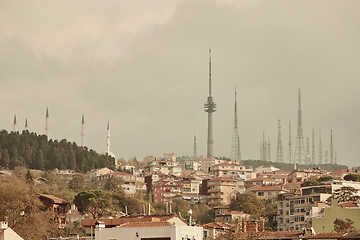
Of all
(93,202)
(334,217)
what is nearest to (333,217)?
(334,217)

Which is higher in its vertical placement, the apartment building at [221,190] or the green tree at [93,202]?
the apartment building at [221,190]

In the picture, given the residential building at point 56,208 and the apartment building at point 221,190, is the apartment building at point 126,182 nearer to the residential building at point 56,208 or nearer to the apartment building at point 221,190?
the apartment building at point 221,190

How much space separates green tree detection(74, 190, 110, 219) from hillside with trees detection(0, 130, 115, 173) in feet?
161

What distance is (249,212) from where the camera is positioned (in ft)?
365

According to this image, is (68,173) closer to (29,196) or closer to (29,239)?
(29,196)

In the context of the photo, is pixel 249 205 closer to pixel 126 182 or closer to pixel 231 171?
pixel 126 182

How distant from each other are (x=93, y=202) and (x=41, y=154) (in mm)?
53830

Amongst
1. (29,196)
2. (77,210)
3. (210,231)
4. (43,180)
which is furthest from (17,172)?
(210,231)

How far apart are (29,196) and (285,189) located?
5595 centimetres

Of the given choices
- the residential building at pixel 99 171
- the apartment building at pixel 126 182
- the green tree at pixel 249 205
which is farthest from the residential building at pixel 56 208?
the residential building at pixel 99 171

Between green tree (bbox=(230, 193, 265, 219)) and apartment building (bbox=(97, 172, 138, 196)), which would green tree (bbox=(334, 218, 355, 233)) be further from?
apartment building (bbox=(97, 172, 138, 196))

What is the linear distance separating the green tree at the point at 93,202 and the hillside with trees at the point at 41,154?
161ft

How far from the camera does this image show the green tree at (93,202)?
344ft

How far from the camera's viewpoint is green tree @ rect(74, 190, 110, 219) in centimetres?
10481
